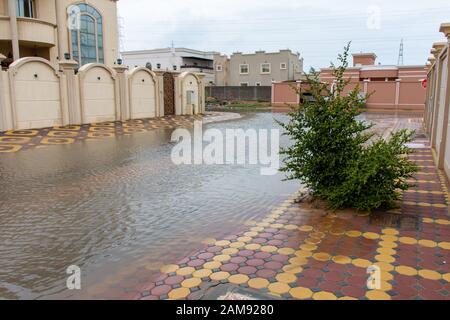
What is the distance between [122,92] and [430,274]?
1841 centimetres

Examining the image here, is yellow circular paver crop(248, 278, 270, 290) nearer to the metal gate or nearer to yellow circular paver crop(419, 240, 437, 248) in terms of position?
yellow circular paver crop(419, 240, 437, 248)

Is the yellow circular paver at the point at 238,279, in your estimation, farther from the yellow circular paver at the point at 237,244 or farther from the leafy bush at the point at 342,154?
the leafy bush at the point at 342,154

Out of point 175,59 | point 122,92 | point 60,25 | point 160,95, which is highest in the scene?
point 175,59

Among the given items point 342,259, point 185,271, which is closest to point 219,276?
point 185,271

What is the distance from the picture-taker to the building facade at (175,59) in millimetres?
52188

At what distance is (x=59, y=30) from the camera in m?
25.2

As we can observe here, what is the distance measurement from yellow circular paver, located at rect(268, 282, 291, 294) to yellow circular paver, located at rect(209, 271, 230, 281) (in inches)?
17.0

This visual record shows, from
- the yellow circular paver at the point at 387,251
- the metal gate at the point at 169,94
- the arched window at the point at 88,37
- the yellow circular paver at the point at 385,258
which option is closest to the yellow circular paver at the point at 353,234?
the yellow circular paver at the point at 387,251

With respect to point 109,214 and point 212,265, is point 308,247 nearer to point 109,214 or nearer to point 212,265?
point 212,265

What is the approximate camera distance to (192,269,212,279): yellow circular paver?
11.8 feet

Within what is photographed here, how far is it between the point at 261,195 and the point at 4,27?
20565 mm

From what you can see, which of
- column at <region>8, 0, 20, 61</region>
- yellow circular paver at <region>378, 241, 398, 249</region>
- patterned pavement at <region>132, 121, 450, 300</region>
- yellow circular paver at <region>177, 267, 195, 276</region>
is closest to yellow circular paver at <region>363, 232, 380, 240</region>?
patterned pavement at <region>132, 121, 450, 300</region>
